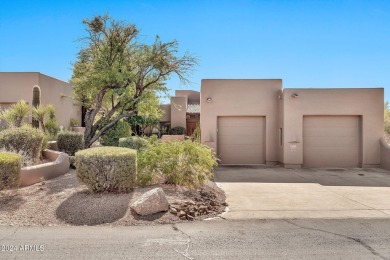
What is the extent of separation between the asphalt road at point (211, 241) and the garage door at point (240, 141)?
8.88 meters

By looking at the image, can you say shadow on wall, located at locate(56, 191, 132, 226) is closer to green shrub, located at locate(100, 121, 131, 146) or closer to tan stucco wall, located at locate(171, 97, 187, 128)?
green shrub, located at locate(100, 121, 131, 146)

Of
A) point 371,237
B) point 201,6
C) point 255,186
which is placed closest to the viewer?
point 371,237

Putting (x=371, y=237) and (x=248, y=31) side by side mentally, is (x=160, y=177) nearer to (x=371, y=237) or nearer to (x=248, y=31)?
(x=371, y=237)

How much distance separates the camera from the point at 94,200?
6602mm

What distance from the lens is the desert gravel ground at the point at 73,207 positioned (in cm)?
587

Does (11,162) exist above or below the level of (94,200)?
above

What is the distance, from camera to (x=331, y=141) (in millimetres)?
14328

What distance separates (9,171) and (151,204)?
347cm

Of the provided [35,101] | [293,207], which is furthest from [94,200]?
[35,101]

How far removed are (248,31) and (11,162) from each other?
997 centimetres

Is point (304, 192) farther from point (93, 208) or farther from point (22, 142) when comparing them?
point (22, 142)

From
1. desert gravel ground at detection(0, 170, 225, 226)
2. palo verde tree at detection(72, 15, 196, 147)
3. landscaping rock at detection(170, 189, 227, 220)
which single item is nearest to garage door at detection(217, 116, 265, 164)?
palo verde tree at detection(72, 15, 196, 147)

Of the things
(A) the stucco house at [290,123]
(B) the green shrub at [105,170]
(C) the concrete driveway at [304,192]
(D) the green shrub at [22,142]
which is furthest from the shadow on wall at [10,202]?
(A) the stucco house at [290,123]

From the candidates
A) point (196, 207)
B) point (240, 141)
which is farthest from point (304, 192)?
point (240, 141)
